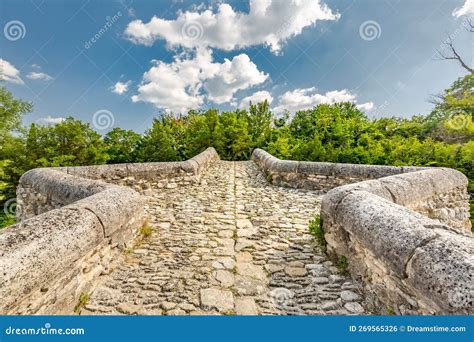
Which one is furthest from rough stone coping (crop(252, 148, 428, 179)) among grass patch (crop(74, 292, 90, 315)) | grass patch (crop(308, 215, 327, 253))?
grass patch (crop(74, 292, 90, 315))

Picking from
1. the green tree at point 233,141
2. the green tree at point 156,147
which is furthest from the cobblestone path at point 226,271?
the green tree at point 233,141

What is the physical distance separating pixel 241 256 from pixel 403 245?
1.64 meters

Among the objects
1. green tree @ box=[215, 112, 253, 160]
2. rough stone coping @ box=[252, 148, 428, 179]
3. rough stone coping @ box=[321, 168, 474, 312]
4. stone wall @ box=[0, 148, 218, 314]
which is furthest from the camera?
green tree @ box=[215, 112, 253, 160]

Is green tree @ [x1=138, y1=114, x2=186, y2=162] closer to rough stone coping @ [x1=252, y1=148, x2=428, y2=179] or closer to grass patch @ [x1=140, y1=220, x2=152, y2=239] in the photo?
rough stone coping @ [x1=252, y1=148, x2=428, y2=179]

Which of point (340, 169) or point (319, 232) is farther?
point (340, 169)

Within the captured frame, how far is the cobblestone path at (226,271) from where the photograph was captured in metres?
2.07

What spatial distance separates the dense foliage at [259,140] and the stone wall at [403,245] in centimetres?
588

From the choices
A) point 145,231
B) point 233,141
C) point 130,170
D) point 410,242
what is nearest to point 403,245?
point 410,242

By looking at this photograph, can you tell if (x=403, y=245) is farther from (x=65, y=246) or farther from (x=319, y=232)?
(x=65, y=246)

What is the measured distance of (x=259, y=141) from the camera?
1587 cm

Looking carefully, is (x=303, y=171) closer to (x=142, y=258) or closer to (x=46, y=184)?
(x=142, y=258)

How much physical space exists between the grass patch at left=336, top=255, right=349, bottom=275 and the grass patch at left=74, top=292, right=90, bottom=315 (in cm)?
230

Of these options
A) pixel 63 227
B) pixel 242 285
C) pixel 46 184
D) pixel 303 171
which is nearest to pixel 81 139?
pixel 46 184

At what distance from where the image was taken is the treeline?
884 centimetres
